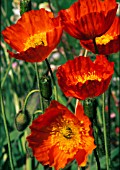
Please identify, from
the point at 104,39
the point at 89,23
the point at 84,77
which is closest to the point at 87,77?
the point at 84,77

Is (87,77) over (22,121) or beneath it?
over

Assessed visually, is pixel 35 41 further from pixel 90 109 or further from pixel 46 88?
pixel 90 109

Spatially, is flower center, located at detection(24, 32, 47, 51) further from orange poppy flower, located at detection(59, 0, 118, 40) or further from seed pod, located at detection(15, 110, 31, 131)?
seed pod, located at detection(15, 110, 31, 131)

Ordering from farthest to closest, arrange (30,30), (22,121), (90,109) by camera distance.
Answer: (22,121) → (30,30) → (90,109)

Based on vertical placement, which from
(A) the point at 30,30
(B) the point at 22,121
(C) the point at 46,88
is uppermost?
(A) the point at 30,30

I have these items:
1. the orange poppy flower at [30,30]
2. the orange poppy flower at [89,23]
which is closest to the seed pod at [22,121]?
the orange poppy flower at [30,30]

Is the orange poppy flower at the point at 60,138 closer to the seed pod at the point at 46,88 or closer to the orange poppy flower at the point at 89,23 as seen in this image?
the seed pod at the point at 46,88
